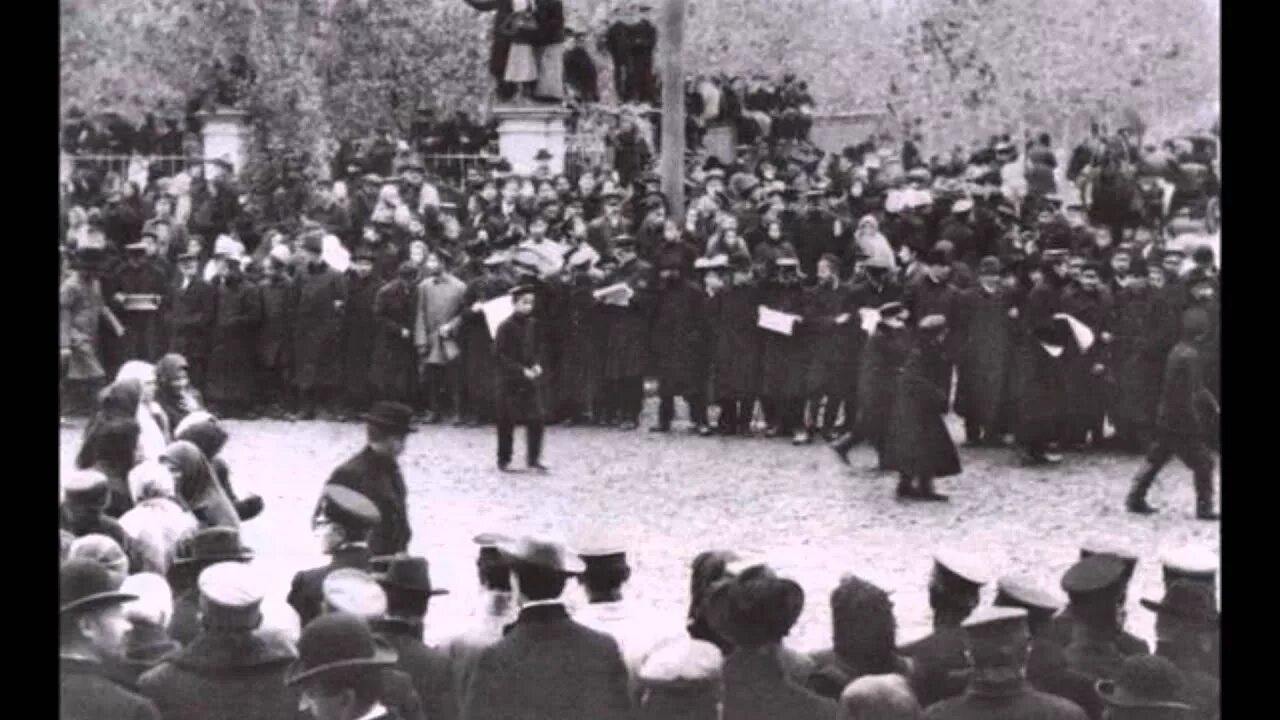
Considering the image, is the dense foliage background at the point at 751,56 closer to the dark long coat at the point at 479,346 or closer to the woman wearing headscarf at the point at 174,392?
the dark long coat at the point at 479,346

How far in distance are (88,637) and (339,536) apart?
4.62ft

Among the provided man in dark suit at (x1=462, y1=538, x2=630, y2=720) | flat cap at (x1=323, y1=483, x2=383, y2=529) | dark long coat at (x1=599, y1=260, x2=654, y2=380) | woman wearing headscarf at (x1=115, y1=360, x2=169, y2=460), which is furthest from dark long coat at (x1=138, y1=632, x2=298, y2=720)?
dark long coat at (x1=599, y1=260, x2=654, y2=380)

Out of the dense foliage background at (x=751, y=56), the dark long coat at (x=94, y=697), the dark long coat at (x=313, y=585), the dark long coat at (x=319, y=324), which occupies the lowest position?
the dark long coat at (x=94, y=697)

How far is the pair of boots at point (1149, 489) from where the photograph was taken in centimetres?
716

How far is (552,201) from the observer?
28.6 feet

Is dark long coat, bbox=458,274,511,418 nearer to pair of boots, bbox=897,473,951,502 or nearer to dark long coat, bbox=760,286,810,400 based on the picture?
dark long coat, bbox=760,286,810,400

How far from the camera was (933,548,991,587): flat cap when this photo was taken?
6.64 metres

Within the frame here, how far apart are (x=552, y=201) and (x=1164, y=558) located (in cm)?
305

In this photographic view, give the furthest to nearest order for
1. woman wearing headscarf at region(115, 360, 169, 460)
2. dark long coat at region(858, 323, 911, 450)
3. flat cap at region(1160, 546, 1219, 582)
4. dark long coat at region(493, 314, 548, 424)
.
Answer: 1. dark long coat at region(493, 314, 548, 424)
2. dark long coat at region(858, 323, 911, 450)
3. woman wearing headscarf at region(115, 360, 169, 460)
4. flat cap at region(1160, 546, 1219, 582)

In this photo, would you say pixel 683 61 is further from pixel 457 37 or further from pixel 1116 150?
pixel 1116 150

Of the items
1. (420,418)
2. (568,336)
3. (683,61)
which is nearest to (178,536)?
(420,418)

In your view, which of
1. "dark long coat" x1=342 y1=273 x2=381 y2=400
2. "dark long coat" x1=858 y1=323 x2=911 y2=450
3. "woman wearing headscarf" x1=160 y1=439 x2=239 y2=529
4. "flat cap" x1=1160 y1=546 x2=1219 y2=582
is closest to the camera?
"flat cap" x1=1160 y1=546 x2=1219 y2=582

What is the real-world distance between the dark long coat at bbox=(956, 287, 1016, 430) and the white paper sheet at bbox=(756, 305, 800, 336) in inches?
31.8

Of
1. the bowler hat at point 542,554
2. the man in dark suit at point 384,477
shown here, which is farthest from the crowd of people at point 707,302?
the bowler hat at point 542,554
